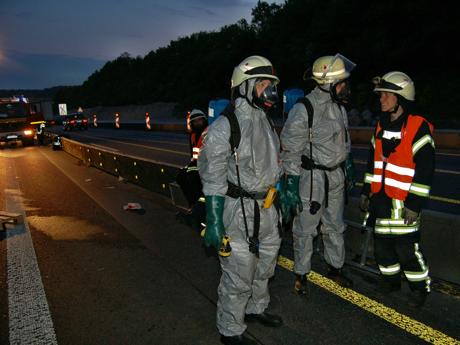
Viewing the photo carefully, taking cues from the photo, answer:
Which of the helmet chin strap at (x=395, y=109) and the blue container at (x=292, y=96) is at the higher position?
the blue container at (x=292, y=96)

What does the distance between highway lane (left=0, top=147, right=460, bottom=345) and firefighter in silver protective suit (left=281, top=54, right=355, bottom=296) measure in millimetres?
463

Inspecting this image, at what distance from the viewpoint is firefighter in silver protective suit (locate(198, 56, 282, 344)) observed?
10.0ft

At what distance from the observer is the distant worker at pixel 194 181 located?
3.99m

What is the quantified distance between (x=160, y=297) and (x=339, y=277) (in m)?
1.87

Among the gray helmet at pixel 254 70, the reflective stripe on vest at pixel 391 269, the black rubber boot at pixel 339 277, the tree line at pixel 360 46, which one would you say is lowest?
the black rubber boot at pixel 339 277

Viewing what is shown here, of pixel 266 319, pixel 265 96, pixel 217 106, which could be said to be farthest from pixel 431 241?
pixel 217 106

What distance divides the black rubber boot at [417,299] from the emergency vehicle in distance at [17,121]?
25.0 metres

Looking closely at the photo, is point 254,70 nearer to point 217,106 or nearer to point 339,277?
point 217,106

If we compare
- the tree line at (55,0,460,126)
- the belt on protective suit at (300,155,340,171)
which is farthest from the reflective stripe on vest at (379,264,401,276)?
the tree line at (55,0,460,126)

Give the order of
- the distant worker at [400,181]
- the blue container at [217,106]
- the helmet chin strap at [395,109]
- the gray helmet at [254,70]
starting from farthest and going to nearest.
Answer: the blue container at [217,106]
the helmet chin strap at [395,109]
the distant worker at [400,181]
the gray helmet at [254,70]

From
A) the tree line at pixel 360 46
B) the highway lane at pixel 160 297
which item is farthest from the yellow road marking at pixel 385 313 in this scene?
the tree line at pixel 360 46

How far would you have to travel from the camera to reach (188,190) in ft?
18.3

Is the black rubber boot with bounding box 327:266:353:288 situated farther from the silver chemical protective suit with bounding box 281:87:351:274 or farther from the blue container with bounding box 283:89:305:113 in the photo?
the blue container with bounding box 283:89:305:113

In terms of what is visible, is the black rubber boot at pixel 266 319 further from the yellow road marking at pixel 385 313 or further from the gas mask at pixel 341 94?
the gas mask at pixel 341 94
